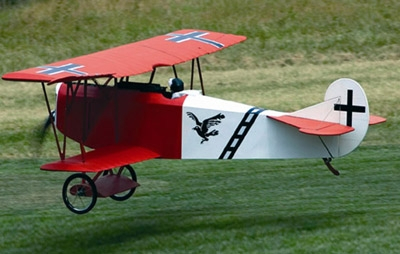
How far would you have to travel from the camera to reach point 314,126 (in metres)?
18.9

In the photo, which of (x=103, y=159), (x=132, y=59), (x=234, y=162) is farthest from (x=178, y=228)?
(x=234, y=162)

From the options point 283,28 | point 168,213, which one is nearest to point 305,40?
point 283,28

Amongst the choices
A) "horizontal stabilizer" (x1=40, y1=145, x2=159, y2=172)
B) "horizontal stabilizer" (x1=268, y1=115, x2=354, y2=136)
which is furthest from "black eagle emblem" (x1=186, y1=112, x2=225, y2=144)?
"horizontal stabilizer" (x1=268, y1=115, x2=354, y2=136)

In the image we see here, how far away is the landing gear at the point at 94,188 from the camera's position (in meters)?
19.8

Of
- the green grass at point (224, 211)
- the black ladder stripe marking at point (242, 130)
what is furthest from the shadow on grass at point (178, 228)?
the black ladder stripe marking at point (242, 130)

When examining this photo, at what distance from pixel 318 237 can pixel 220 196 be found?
3.78m

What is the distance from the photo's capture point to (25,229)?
817 inches

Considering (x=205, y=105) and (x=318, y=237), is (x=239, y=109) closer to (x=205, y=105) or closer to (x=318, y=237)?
(x=205, y=105)

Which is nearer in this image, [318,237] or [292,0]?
[318,237]

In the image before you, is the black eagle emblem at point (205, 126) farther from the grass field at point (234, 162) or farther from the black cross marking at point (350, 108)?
the black cross marking at point (350, 108)

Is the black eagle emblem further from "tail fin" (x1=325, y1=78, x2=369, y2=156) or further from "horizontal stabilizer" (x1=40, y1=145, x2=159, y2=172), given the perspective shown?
"tail fin" (x1=325, y1=78, x2=369, y2=156)

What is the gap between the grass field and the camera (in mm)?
19734

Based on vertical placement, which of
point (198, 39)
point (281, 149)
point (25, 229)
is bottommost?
point (25, 229)

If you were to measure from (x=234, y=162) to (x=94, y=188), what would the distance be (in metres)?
6.10
